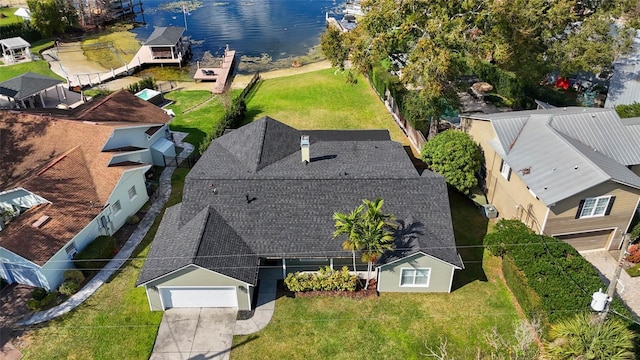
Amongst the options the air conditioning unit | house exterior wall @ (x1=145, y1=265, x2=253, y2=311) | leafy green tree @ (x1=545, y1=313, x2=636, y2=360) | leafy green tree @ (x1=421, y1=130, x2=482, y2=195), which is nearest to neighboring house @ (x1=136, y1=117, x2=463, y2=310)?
house exterior wall @ (x1=145, y1=265, x2=253, y2=311)

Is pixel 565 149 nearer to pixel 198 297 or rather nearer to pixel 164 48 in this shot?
pixel 198 297

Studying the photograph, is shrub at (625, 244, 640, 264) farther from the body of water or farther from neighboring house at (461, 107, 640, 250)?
the body of water

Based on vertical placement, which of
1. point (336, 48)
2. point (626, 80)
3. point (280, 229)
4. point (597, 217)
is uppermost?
point (336, 48)

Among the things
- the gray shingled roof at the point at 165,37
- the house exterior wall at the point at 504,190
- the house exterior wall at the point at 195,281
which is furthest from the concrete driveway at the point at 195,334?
the gray shingled roof at the point at 165,37

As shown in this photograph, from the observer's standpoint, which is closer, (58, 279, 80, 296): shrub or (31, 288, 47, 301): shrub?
(31, 288, 47, 301): shrub

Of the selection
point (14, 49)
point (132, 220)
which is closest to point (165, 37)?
point (14, 49)
